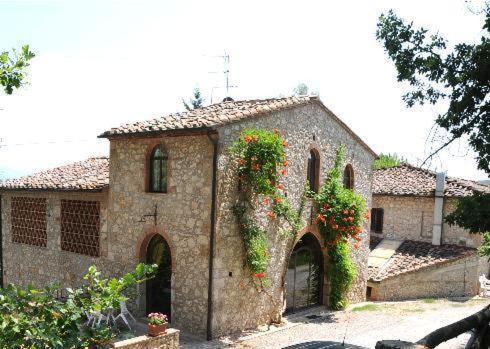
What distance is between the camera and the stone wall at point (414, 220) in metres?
19.0

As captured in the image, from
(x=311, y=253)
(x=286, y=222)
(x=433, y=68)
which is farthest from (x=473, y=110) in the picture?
(x=311, y=253)

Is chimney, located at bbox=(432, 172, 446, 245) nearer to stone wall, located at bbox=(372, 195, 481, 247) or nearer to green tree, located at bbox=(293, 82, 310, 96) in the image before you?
stone wall, located at bbox=(372, 195, 481, 247)

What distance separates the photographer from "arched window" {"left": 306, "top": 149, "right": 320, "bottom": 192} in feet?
43.9

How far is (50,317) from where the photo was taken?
393 cm

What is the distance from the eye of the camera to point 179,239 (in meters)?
10.7

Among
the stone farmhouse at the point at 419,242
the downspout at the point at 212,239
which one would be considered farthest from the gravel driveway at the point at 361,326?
the stone farmhouse at the point at 419,242

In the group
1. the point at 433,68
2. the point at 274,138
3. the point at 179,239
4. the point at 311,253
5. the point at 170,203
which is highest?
the point at 433,68

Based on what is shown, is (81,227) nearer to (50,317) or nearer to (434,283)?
(50,317)

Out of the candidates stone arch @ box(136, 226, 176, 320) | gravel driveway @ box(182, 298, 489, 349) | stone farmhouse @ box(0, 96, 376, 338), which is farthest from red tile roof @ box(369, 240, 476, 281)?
stone arch @ box(136, 226, 176, 320)

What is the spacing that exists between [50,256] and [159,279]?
183 inches

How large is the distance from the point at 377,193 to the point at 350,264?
7.66 meters

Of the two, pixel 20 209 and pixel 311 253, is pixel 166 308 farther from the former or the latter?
pixel 20 209

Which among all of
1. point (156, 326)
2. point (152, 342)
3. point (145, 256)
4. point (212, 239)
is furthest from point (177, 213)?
point (152, 342)

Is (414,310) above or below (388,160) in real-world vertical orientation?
below
